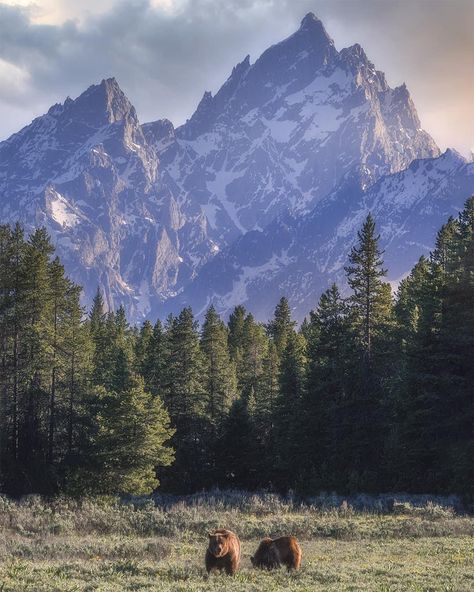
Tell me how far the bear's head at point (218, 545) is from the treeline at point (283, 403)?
63.8ft

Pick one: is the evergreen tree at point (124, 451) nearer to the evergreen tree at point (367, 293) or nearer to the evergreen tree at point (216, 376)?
the evergreen tree at point (216, 376)

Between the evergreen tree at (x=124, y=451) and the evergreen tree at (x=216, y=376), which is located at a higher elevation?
the evergreen tree at (x=216, y=376)

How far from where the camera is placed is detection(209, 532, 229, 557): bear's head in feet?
45.3

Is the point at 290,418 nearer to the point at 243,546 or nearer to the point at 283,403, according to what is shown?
the point at 283,403

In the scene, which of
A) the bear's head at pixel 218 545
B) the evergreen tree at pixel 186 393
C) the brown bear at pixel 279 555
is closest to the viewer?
the bear's head at pixel 218 545

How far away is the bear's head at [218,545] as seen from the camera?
1380 centimetres

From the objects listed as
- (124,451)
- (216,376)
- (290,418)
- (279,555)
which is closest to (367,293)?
(290,418)

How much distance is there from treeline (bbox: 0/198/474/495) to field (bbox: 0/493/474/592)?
6.31 m

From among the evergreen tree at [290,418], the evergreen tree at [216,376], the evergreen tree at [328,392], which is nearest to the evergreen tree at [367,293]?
the evergreen tree at [328,392]

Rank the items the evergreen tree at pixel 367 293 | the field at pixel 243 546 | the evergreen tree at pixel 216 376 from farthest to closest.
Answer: the evergreen tree at pixel 216 376 → the evergreen tree at pixel 367 293 → the field at pixel 243 546

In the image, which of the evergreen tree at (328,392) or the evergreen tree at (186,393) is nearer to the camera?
the evergreen tree at (328,392)

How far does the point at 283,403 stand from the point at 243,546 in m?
24.6

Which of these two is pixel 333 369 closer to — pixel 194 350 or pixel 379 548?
pixel 194 350


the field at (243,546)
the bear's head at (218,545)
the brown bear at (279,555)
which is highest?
the bear's head at (218,545)
